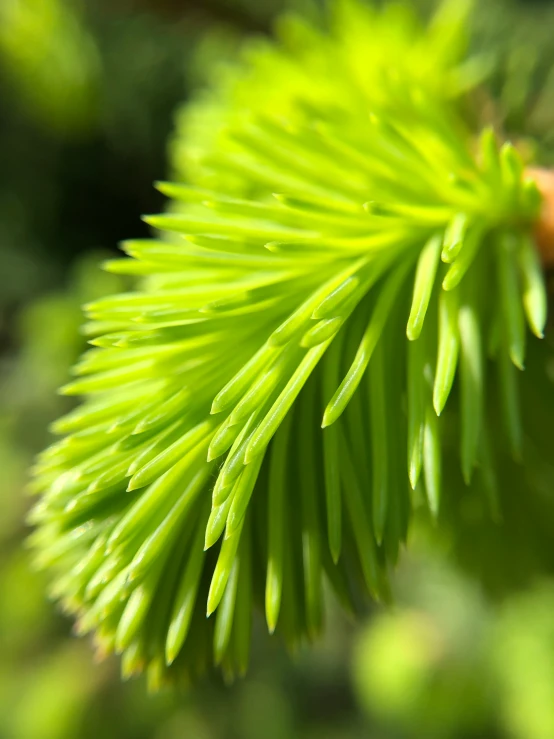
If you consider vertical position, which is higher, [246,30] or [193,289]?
[246,30]

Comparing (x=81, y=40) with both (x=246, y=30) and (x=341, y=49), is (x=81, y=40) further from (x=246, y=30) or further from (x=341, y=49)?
(x=341, y=49)

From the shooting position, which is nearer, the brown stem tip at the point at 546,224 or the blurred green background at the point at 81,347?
the brown stem tip at the point at 546,224

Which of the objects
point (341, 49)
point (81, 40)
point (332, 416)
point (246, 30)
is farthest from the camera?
point (246, 30)

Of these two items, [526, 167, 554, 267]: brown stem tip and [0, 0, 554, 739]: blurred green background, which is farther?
[0, 0, 554, 739]: blurred green background

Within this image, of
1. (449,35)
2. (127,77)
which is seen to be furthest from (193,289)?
(127,77)
